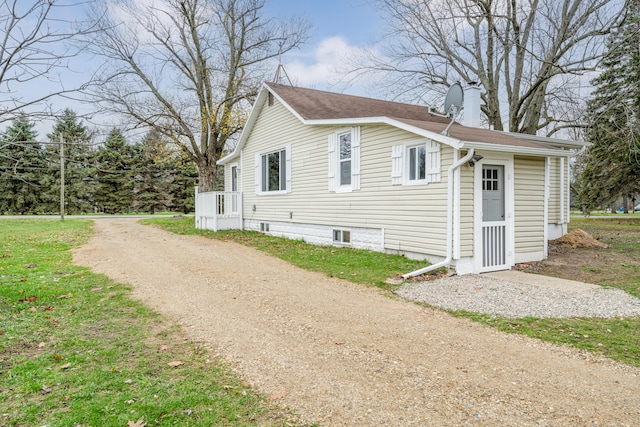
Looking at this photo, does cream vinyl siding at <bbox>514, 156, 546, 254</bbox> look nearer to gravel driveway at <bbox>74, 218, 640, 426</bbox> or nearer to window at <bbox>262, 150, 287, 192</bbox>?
gravel driveway at <bbox>74, 218, 640, 426</bbox>

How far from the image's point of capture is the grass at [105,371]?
2865 mm

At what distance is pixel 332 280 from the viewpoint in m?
7.61

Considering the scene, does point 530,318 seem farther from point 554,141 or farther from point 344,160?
point 554,141

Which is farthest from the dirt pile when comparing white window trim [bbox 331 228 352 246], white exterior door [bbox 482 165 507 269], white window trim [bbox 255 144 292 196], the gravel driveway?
white window trim [bbox 255 144 292 196]

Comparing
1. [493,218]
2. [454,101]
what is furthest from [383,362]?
[454,101]

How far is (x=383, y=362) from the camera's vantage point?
12.6 ft

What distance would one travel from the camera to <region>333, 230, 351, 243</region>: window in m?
11.4

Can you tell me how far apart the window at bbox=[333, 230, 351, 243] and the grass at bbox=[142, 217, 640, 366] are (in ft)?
1.41

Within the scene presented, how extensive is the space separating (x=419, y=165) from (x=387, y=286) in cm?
319

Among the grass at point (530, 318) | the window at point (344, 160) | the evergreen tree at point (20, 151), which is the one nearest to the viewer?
the evergreen tree at point (20, 151)

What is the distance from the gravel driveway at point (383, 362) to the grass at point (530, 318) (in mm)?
372

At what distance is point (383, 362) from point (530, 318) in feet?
8.58

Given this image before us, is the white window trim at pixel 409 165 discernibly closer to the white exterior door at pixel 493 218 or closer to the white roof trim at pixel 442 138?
the white roof trim at pixel 442 138

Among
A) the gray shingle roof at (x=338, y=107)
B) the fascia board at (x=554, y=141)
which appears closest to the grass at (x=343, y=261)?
the gray shingle roof at (x=338, y=107)
